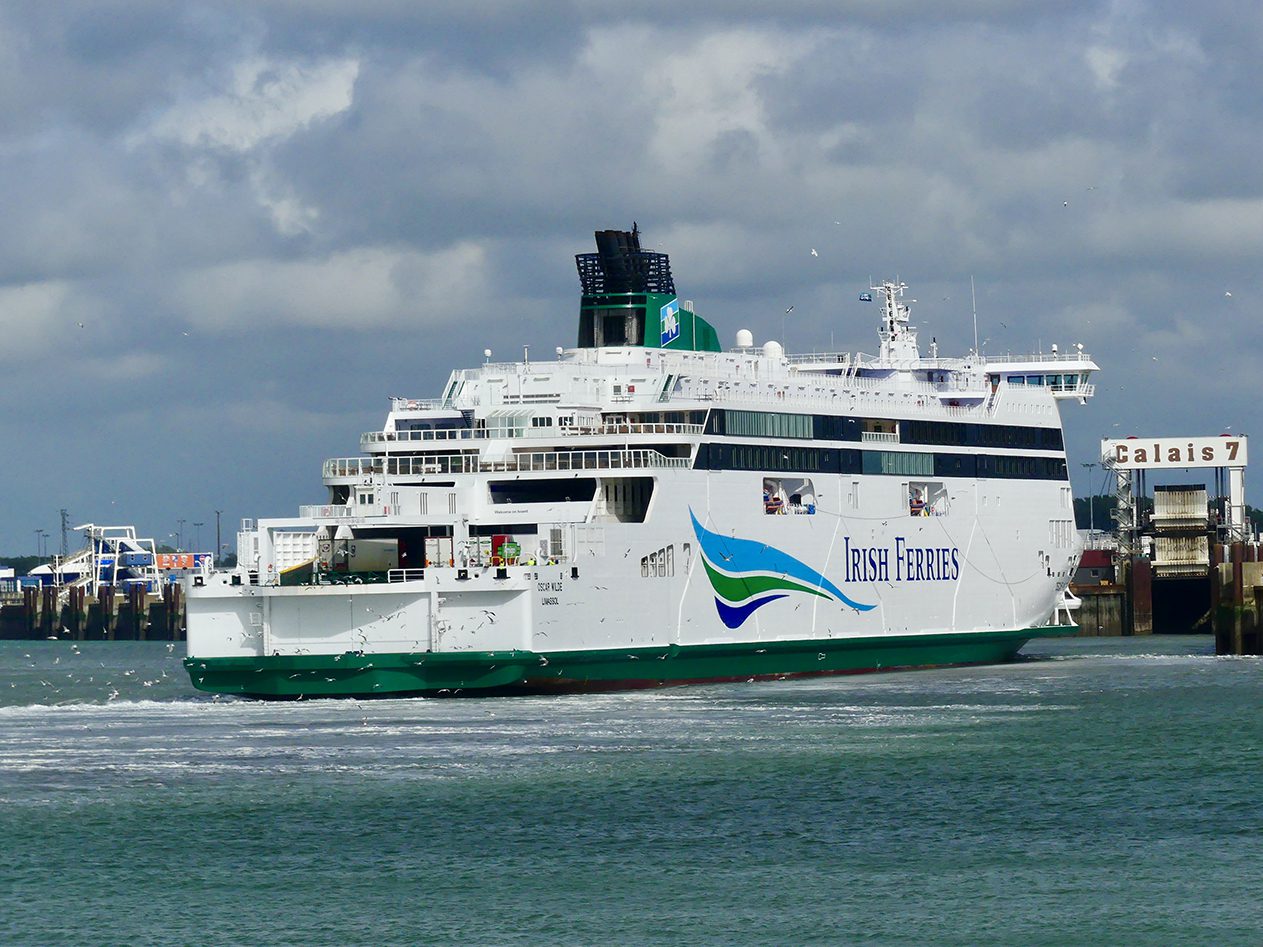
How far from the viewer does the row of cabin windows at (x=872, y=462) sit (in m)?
48.1

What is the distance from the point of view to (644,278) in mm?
52094

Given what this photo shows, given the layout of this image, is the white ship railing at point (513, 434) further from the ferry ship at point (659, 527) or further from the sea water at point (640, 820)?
the sea water at point (640, 820)

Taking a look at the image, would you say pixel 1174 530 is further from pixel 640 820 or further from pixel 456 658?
pixel 640 820

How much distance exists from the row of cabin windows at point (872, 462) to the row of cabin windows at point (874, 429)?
32 cm

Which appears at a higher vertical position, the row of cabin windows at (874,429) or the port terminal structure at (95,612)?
the row of cabin windows at (874,429)

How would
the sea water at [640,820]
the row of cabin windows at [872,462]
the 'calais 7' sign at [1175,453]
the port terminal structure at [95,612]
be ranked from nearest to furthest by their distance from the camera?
the sea water at [640,820], the row of cabin windows at [872,462], the 'calais 7' sign at [1175,453], the port terminal structure at [95,612]

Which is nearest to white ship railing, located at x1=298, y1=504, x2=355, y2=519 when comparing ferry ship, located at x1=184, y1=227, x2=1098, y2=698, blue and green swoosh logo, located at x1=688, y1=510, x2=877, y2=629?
ferry ship, located at x1=184, y1=227, x2=1098, y2=698

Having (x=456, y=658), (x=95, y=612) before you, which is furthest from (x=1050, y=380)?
(x=95, y=612)

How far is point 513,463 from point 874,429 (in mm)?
10605

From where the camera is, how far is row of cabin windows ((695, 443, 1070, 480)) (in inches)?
1892

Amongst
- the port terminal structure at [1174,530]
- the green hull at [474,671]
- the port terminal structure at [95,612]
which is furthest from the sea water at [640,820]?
the port terminal structure at [95,612]

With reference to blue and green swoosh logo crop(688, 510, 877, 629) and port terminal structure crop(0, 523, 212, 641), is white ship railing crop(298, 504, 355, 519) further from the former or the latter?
port terminal structure crop(0, 523, 212, 641)

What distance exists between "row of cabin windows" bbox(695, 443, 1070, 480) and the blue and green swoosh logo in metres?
1.71

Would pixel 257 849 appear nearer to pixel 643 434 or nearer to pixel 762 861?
pixel 762 861
